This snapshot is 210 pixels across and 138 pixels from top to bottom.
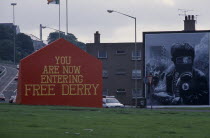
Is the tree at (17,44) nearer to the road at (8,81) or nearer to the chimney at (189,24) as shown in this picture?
the road at (8,81)

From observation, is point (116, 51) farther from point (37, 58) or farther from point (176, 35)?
point (37, 58)

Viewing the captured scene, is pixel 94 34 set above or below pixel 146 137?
above

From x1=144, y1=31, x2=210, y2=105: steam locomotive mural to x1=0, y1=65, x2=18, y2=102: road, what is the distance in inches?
1935

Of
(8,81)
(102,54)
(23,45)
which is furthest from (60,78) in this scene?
(23,45)

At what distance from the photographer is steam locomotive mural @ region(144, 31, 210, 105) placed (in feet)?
231

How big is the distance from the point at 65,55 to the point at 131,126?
31.0m

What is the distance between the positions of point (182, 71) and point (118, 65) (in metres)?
24.7

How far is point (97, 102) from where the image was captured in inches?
2052

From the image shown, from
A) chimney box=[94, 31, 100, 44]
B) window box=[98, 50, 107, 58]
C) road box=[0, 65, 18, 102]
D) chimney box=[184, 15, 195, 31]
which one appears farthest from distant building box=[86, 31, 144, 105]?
road box=[0, 65, 18, 102]

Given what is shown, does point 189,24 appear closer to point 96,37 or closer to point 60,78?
point 96,37

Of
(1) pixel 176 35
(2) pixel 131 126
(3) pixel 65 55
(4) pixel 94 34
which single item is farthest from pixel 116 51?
(2) pixel 131 126

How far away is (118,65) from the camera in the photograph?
94375mm

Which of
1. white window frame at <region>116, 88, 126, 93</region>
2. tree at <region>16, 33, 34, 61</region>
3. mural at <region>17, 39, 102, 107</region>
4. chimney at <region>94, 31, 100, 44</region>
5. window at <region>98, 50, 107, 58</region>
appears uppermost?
tree at <region>16, 33, 34, 61</region>

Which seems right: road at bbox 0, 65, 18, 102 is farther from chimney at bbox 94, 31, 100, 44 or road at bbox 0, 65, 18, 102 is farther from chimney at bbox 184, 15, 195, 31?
chimney at bbox 184, 15, 195, 31
